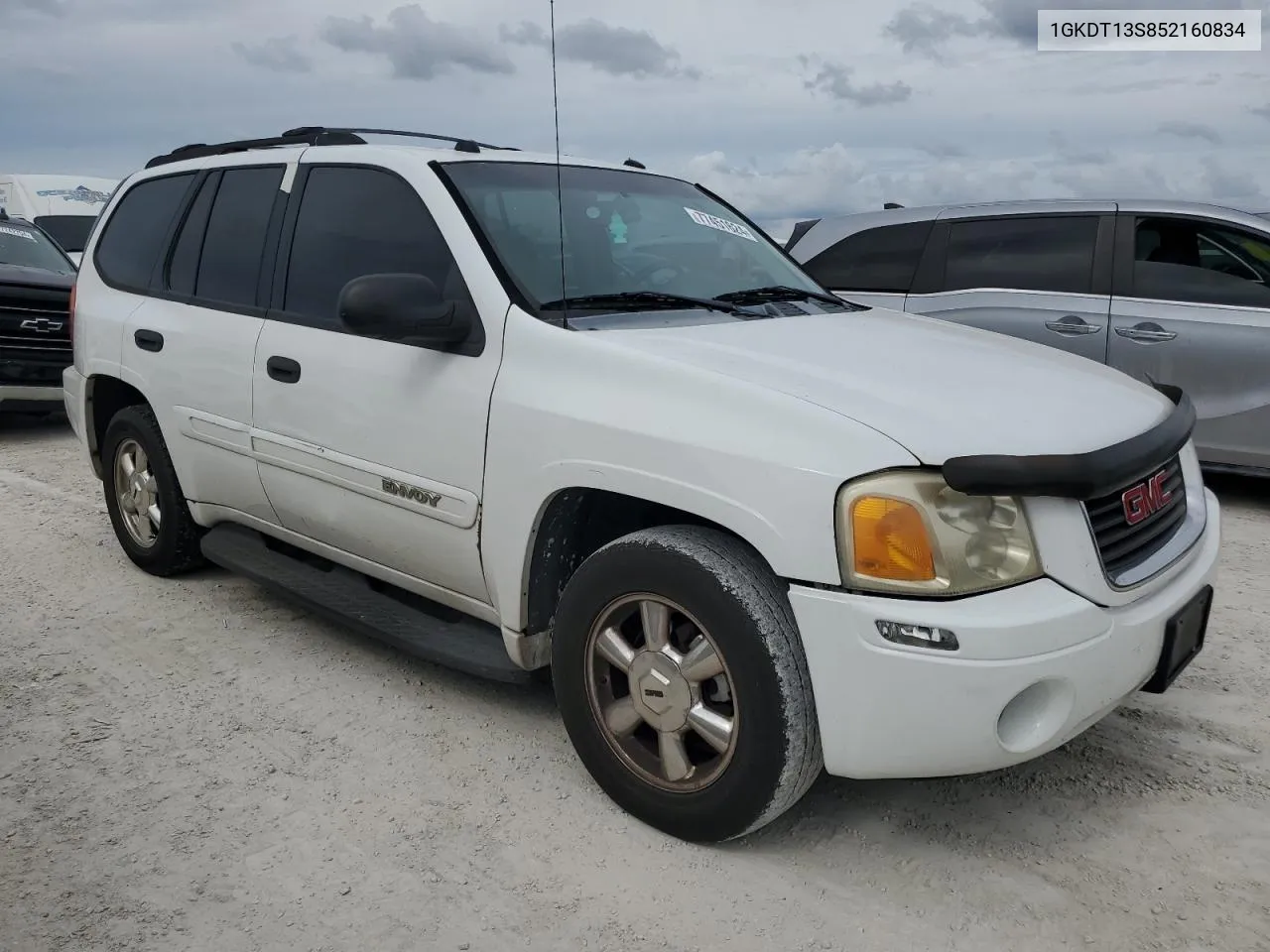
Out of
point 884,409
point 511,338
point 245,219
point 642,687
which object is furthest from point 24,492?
point 884,409

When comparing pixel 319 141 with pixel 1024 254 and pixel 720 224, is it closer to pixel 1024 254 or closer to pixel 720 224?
pixel 720 224

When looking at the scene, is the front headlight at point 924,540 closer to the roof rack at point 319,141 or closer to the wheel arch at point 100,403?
the roof rack at point 319,141

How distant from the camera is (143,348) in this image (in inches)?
173

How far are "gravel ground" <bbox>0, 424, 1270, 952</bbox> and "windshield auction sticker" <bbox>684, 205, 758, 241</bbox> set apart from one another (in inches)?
68.1

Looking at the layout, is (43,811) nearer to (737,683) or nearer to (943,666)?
(737,683)

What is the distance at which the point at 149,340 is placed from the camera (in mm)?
4355

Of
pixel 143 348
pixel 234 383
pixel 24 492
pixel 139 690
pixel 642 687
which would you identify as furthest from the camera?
pixel 24 492

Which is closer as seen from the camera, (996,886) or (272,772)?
(996,886)

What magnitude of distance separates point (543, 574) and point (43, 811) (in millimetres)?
1443

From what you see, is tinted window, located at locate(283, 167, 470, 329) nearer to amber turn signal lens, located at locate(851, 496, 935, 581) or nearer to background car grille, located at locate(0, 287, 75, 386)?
amber turn signal lens, located at locate(851, 496, 935, 581)

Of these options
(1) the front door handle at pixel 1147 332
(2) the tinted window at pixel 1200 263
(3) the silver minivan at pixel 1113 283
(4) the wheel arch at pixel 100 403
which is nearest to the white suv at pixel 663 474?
(4) the wheel arch at pixel 100 403

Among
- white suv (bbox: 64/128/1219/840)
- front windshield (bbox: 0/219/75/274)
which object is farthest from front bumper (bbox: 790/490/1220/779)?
front windshield (bbox: 0/219/75/274)

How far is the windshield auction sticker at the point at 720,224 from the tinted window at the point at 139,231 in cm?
213

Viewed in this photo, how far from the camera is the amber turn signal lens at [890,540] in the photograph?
228cm
